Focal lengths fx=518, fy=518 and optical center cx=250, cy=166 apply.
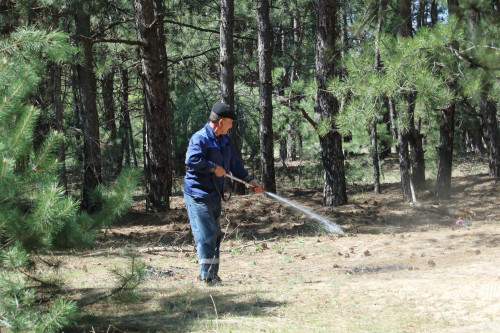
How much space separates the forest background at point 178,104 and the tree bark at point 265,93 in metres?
A: 0.03

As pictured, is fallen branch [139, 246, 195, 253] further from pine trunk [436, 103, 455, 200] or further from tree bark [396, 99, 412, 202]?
pine trunk [436, 103, 455, 200]

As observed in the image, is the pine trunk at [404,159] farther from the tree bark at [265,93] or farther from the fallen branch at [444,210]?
the tree bark at [265,93]

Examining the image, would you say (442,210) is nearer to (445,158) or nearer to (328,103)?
(445,158)

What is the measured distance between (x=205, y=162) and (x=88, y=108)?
6.89 metres

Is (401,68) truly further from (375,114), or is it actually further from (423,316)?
(423,316)

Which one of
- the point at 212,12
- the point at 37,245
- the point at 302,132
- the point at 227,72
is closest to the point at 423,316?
the point at 37,245

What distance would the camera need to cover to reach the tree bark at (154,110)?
10531mm

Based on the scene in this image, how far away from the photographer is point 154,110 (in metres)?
10.7

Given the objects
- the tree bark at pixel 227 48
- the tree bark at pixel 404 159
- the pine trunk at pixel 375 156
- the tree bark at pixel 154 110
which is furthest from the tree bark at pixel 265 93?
the tree bark at pixel 404 159

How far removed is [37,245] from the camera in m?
3.63

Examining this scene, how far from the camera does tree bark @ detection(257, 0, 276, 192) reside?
12.6m

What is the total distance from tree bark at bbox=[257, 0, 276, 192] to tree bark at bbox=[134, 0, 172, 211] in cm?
280

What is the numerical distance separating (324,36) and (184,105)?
589 cm

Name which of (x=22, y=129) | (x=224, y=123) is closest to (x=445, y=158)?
(x=224, y=123)
